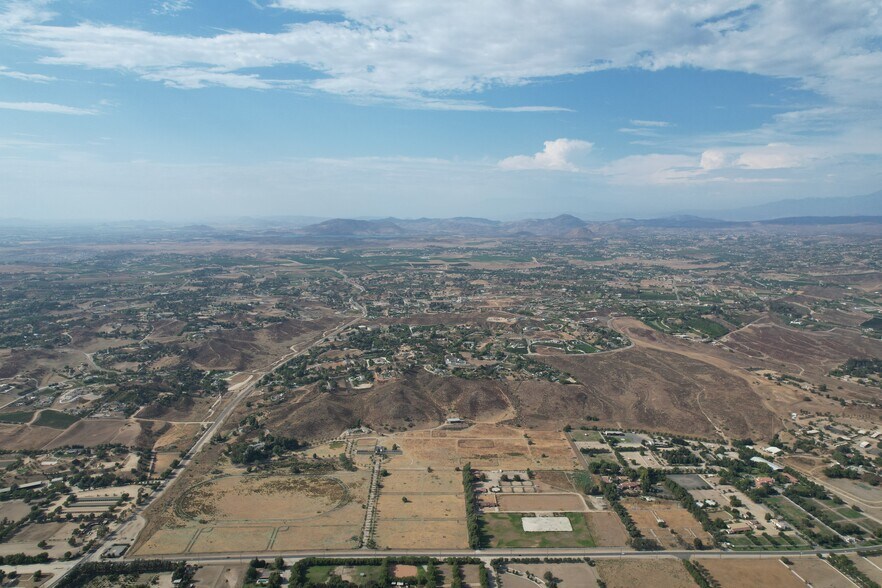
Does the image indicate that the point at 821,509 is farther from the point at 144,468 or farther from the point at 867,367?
the point at 144,468

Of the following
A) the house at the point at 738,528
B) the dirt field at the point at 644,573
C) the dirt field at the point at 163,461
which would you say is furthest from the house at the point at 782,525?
the dirt field at the point at 163,461

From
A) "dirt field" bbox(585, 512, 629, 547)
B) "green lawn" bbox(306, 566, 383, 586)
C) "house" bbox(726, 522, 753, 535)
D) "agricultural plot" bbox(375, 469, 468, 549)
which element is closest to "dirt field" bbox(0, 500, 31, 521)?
"green lawn" bbox(306, 566, 383, 586)

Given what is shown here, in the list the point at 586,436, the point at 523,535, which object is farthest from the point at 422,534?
Result: the point at 586,436

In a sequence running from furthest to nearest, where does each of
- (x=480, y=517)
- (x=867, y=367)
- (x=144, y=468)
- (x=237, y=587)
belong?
(x=867, y=367) → (x=144, y=468) → (x=480, y=517) → (x=237, y=587)

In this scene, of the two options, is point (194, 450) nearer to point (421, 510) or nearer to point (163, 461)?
point (163, 461)

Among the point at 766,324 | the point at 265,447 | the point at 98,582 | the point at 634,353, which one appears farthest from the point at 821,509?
the point at 766,324

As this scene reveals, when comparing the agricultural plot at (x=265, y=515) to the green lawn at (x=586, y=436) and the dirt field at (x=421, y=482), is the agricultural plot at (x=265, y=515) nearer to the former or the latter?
the dirt field at (x=421, y=482)

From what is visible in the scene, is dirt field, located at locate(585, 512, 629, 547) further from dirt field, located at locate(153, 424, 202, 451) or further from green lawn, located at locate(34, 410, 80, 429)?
green lawn, located at locate(34, 410, 80, 429)
